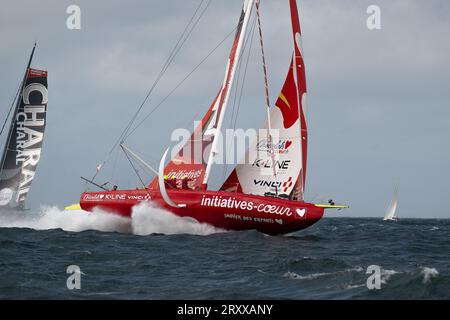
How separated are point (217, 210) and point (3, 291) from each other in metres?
9.80

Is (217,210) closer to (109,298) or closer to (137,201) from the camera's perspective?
(137,201)

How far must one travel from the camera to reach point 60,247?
53.7 ft

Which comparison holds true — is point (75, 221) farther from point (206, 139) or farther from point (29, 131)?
point (29, 131)

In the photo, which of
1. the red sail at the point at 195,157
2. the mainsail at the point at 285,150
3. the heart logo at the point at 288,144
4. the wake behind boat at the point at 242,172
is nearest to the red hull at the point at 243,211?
the wake behind boat at the point at 242,172

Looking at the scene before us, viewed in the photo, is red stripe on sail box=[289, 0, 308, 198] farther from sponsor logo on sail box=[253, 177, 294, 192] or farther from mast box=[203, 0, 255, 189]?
mast box=[203, 0, 255, 189]

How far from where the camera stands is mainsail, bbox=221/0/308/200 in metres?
20.8

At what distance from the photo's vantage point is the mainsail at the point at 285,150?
20828mm

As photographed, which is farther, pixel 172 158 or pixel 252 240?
pixel 172 158

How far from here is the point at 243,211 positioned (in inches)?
759

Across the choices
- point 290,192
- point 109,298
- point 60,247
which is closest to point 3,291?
point 109,298

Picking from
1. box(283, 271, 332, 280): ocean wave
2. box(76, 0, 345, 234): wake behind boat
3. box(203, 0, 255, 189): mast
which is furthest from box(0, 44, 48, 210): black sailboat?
box(283, 271, 332, 280): ocean wave

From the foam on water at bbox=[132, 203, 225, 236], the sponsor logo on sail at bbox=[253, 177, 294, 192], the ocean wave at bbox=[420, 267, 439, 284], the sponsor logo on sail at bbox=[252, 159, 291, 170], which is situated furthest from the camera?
the sponsor logo on sail at bbox=[252, 159, 291, 170]

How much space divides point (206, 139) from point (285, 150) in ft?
8.93

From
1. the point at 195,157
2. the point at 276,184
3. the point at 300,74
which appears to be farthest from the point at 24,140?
the point at 300,74
